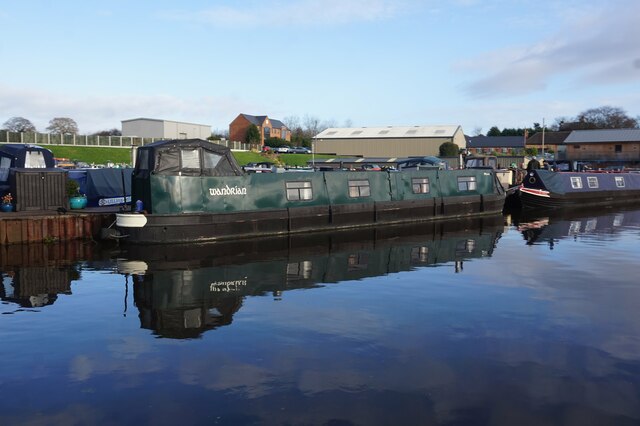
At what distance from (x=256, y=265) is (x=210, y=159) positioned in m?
4.85

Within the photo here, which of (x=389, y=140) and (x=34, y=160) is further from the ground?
(x=389, y=140)

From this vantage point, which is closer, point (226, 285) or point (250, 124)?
point (226, 285)

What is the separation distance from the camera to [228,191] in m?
18.1

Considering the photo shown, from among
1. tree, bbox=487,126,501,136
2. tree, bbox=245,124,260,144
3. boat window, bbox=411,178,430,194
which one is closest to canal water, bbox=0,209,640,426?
boat window, bbox=411,178,430,194

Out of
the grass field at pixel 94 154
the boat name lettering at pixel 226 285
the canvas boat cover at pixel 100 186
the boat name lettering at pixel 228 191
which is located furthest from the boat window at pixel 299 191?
the grass field at pixel 94 154

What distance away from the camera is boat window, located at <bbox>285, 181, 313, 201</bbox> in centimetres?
2031

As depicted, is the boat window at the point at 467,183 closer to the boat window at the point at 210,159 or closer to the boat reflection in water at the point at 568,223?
the boat reflection in water at the point at 568,223

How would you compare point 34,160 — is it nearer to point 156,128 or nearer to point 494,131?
point 156,128

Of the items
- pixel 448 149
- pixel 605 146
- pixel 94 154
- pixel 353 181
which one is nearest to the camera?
pixel 353 181

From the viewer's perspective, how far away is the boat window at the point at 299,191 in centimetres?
2031

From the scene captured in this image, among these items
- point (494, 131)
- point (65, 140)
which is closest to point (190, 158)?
point (65, 140)

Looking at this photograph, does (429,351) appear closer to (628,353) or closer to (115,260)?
(628,353)

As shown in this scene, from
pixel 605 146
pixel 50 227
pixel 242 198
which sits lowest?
pixel 50 227

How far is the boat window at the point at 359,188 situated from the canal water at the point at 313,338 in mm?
6157
